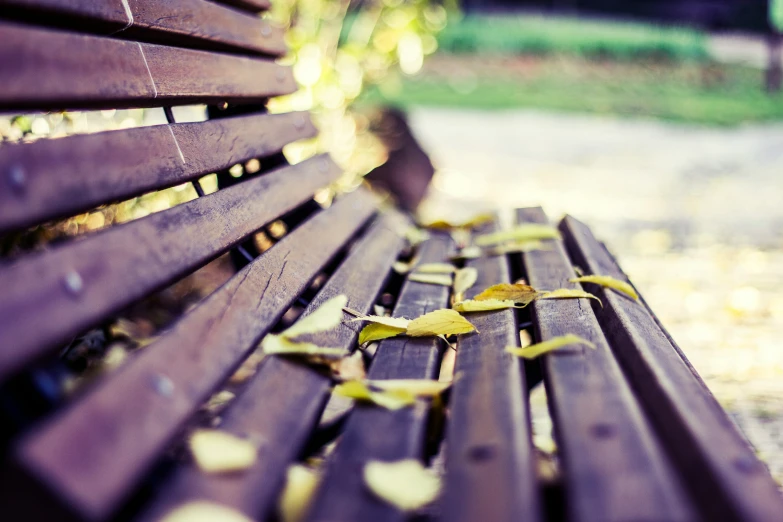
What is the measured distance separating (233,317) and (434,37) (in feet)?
12.3

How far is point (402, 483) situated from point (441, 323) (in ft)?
1.55

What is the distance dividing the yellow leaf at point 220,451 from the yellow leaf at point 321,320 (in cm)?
28

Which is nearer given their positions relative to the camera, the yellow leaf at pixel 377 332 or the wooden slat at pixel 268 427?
the wooden slat at pixel 268 427

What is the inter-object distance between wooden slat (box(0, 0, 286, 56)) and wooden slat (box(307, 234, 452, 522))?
0.68 m

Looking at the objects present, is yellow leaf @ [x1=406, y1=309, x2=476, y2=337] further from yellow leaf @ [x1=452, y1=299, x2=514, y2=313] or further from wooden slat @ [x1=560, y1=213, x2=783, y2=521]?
wooden slat @ [x1=560, y1=213, x2=783, y2=521]

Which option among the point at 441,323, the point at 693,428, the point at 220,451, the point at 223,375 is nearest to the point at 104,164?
the point at 223,375

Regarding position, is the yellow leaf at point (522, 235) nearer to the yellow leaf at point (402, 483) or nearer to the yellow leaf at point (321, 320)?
the yellow leaf at point (321, 320)

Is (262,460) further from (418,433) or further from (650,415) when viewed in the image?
(650,415)

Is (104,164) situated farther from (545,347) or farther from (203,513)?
(545,347)

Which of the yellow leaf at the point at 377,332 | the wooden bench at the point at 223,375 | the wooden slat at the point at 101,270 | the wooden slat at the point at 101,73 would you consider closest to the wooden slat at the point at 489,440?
the wooden bench at the point at 223,375

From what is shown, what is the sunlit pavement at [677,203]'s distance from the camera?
2.70 metres

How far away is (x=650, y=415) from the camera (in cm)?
97

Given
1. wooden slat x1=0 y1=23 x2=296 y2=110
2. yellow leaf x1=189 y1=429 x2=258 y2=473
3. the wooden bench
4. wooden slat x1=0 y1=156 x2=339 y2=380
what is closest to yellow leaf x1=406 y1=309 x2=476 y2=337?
the wooden bench

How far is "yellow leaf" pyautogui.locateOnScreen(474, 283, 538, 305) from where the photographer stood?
1.37 m
